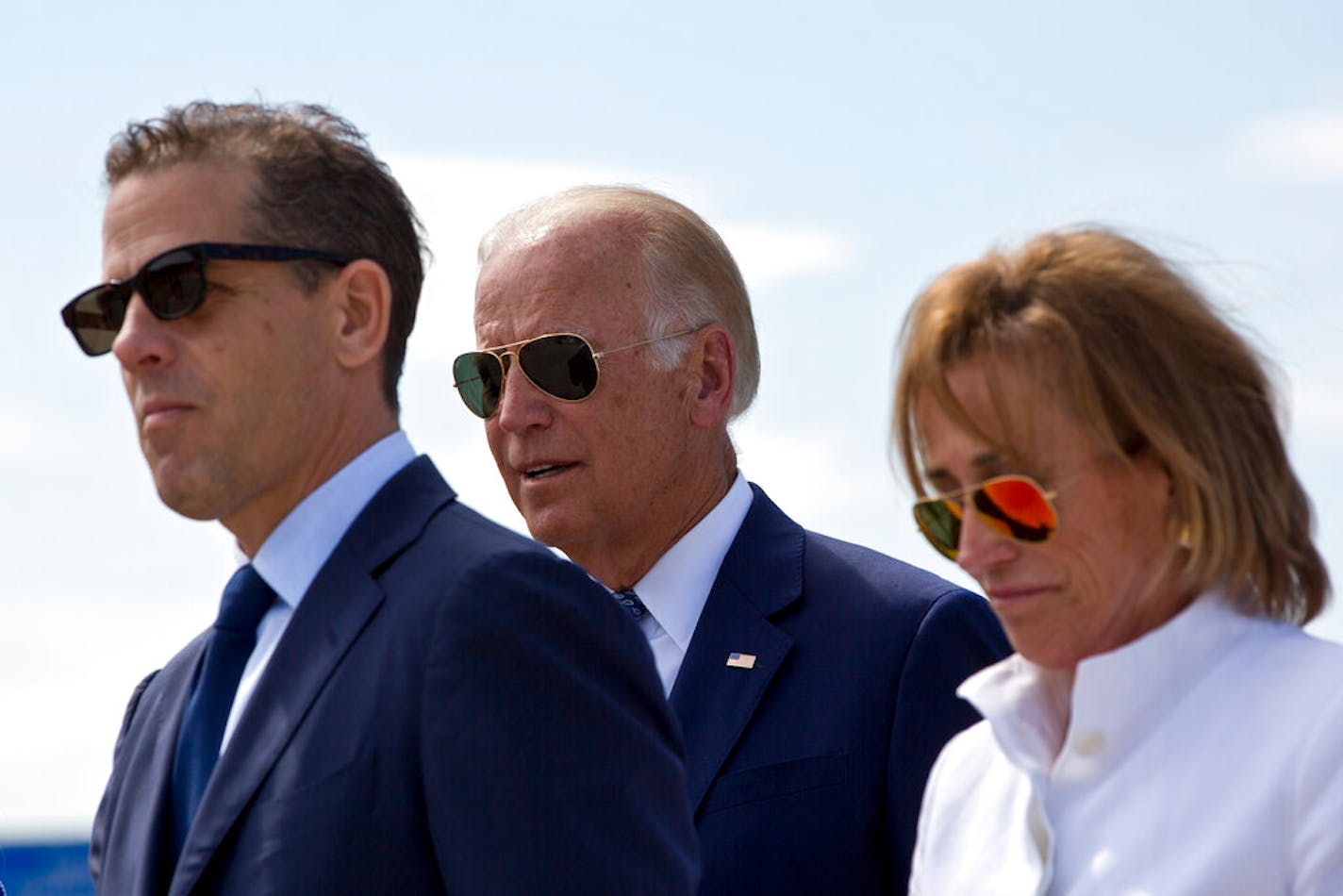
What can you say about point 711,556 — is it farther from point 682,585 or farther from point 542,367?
point 542,367

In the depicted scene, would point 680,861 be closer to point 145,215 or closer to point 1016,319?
point 1016,319

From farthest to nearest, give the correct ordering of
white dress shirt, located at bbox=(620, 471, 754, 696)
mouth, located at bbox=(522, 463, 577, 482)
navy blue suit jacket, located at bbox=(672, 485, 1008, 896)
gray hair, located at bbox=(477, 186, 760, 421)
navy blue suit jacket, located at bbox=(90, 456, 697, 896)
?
gray hair, located at bbox=(477, 186, 760, 421) → mouth, located at bbox=(522, 463, 577, 482) → white dress shirt, located at bbox=(620, 471, 754, 696) → navy blue suit jacket, located at bbox=(672, 485, 1008, 896) → navy blue suit jacket, located at bbox=(90, 456, 697, 896)

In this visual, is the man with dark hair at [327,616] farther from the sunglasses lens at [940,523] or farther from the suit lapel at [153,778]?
the sunglasses lens at [940,523]

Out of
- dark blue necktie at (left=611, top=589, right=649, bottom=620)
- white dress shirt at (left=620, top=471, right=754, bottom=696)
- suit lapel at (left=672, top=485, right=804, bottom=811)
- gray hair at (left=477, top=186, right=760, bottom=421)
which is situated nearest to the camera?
suit lapel at (left=672, top=485, right=804, bottom=811)

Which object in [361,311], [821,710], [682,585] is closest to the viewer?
[361,311]

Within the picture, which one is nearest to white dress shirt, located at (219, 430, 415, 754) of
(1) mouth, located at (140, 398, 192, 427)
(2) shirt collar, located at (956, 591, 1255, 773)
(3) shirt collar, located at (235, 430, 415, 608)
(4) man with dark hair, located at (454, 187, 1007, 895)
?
(3) shirt collar, located at (235, 430, 415, 608)

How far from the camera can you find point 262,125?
3785 millimetres

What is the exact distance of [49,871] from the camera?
Result: 860 centimetres

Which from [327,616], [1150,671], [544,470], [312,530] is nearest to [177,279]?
[312,530]

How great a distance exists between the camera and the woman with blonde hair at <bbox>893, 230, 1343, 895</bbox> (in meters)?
3.40

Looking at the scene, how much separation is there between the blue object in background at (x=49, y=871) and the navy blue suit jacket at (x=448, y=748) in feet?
17.7

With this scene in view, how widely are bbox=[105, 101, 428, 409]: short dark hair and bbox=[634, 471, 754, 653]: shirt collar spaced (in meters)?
1.64

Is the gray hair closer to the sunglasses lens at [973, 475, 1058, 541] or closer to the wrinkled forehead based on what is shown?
the wrinkled forehead

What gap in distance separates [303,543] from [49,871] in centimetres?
560
